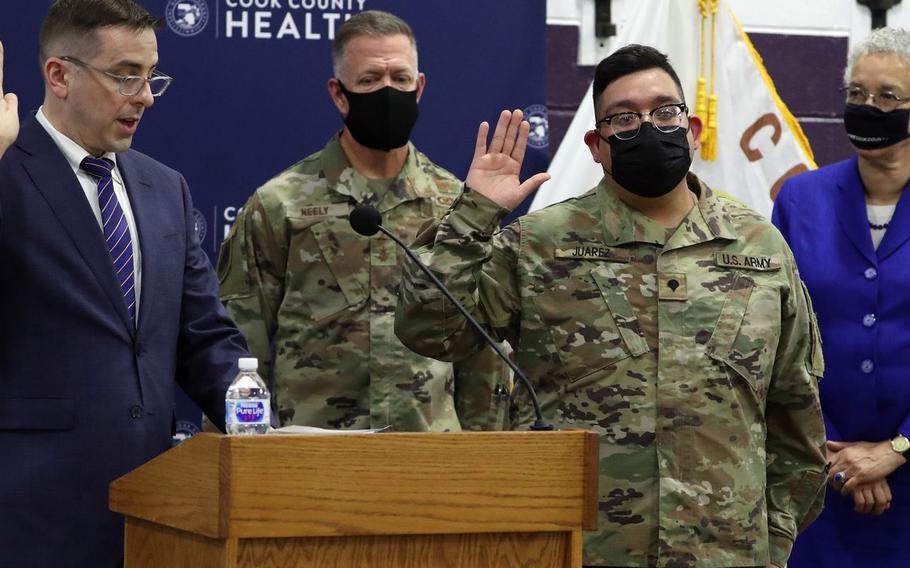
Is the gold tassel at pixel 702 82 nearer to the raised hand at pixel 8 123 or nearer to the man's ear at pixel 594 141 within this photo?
the man's ear at pixel 594 141

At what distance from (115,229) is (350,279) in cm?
102

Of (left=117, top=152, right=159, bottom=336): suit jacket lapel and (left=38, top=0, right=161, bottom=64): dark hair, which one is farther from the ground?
(left=38, top=0, right=161, bottom=64): dark hair

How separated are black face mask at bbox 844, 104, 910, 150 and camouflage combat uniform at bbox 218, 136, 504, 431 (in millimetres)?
1148

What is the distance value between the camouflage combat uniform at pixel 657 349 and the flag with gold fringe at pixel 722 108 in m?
1.87

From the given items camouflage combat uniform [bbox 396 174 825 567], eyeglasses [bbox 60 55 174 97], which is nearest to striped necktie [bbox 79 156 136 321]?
eyeglasses [bbox 60 55 174 97]

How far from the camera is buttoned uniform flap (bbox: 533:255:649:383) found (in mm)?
2871

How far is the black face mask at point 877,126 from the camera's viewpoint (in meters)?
3.85

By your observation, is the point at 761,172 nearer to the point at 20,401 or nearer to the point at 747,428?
the point at 747,428

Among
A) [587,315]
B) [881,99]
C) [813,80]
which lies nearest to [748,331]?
[587,315]

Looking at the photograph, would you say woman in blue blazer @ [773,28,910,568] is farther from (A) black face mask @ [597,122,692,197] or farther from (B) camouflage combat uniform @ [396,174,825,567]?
(A) black face mask @ [597,122,692,197]

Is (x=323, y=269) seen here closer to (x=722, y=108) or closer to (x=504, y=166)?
(x=504, y=166)

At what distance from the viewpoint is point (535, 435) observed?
2.35m

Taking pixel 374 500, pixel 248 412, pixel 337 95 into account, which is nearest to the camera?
pixel 374 500

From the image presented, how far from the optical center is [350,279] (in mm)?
3914
